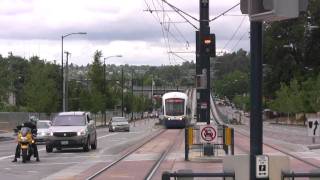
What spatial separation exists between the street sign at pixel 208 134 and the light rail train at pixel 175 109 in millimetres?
42190

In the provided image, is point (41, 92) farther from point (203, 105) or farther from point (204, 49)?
point (204, 49)

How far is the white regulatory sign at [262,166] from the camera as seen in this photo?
7.39 m

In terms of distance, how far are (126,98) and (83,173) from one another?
114 m

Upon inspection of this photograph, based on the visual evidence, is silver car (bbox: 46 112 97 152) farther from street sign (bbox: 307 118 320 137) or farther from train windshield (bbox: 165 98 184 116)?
train windshield (bbox: 165 98 184 116)

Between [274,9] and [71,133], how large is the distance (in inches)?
1024

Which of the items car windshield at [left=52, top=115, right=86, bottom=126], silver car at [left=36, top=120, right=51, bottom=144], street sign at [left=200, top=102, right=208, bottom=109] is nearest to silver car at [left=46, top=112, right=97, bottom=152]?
car windshield at [left=52, top=115, right=86, bottom=126]

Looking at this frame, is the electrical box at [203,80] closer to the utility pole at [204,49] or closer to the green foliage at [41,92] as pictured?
the utility pole at [204,49]

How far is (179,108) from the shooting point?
→ 6619 cm

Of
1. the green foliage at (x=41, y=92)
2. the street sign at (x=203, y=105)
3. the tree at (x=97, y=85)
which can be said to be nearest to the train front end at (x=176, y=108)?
the green foliage at (x=41, y=92)

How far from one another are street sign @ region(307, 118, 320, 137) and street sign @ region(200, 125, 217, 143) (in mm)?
10262

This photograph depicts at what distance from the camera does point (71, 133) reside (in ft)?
106

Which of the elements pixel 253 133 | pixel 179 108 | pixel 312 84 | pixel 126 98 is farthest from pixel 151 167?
pixel 126 98

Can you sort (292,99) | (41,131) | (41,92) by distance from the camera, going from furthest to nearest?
(292,99) → (41,92) → (41,131)

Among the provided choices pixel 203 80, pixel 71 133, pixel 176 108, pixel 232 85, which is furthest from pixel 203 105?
pixel 232 85
